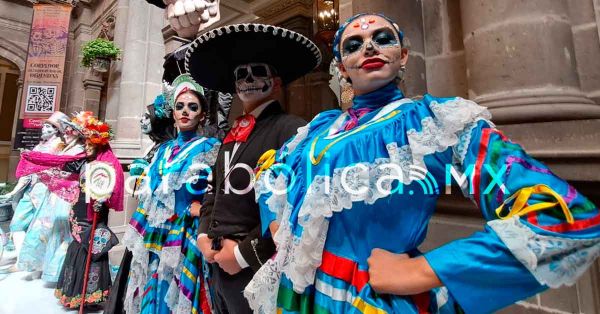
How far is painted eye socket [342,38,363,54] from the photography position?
0.93m

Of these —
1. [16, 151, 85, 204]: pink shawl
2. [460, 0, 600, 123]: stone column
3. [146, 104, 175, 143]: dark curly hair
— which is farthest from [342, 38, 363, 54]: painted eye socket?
[16, 151, 85, 204]: pink shawl

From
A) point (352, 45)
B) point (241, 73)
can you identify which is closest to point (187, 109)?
point (241, 73)

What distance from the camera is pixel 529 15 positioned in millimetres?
1230

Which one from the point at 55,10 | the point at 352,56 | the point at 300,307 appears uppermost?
the point at 55,10

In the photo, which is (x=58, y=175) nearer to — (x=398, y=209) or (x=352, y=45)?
(x=352, y=45)

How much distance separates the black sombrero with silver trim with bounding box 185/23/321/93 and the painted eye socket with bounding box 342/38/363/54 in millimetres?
474

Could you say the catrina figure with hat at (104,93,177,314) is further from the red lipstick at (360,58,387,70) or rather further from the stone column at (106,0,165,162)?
the red lipstick at (360,58,387,70)

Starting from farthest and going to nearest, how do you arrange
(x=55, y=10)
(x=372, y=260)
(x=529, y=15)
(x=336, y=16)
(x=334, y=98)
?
1. (x=55, y=10)
2. (x=334, y=98)
3. (x=336, y=16)
4. (x=529, y=15)
5. (x=372, y=260)

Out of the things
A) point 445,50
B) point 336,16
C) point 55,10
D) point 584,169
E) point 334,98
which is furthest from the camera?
point 55,10

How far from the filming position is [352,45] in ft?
3.07

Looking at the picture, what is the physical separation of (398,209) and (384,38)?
52 cm

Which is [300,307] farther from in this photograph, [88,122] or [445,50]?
[88,122]

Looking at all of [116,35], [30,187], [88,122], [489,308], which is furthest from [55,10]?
[489,308]

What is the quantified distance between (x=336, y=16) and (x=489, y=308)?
12.5ft
